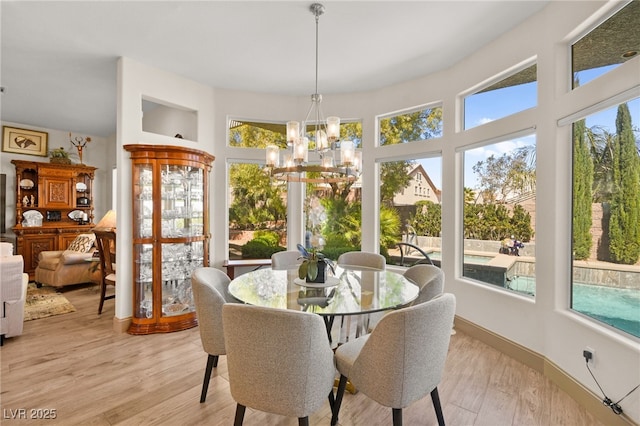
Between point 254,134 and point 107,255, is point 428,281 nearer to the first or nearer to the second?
point 254,134

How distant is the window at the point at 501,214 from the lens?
9.61ft

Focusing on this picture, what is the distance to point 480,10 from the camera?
263cm

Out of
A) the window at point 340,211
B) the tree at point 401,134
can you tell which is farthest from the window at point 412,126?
the window at point 340,211

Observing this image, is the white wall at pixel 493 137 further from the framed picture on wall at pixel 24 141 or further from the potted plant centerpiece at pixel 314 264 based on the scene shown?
the framed picture on wall at pixel 24 141

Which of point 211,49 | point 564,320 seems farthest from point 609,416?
point 211,49

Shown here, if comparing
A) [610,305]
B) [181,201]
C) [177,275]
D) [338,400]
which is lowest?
[338,400]

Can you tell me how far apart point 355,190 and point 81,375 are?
363 cm

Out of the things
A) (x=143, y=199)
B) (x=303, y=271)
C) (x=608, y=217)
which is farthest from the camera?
(x=143, y=199)

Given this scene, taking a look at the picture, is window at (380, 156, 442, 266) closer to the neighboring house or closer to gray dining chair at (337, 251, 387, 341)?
the neighboring house

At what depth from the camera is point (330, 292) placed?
86.6 inches

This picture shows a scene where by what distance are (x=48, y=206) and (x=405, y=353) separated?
7.32 meters

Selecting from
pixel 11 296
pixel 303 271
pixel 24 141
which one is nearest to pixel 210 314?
pixel 303 271

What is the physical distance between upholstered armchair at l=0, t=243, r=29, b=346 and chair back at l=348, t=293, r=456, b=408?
142 inches

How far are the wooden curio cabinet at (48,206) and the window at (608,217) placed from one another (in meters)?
7.89
